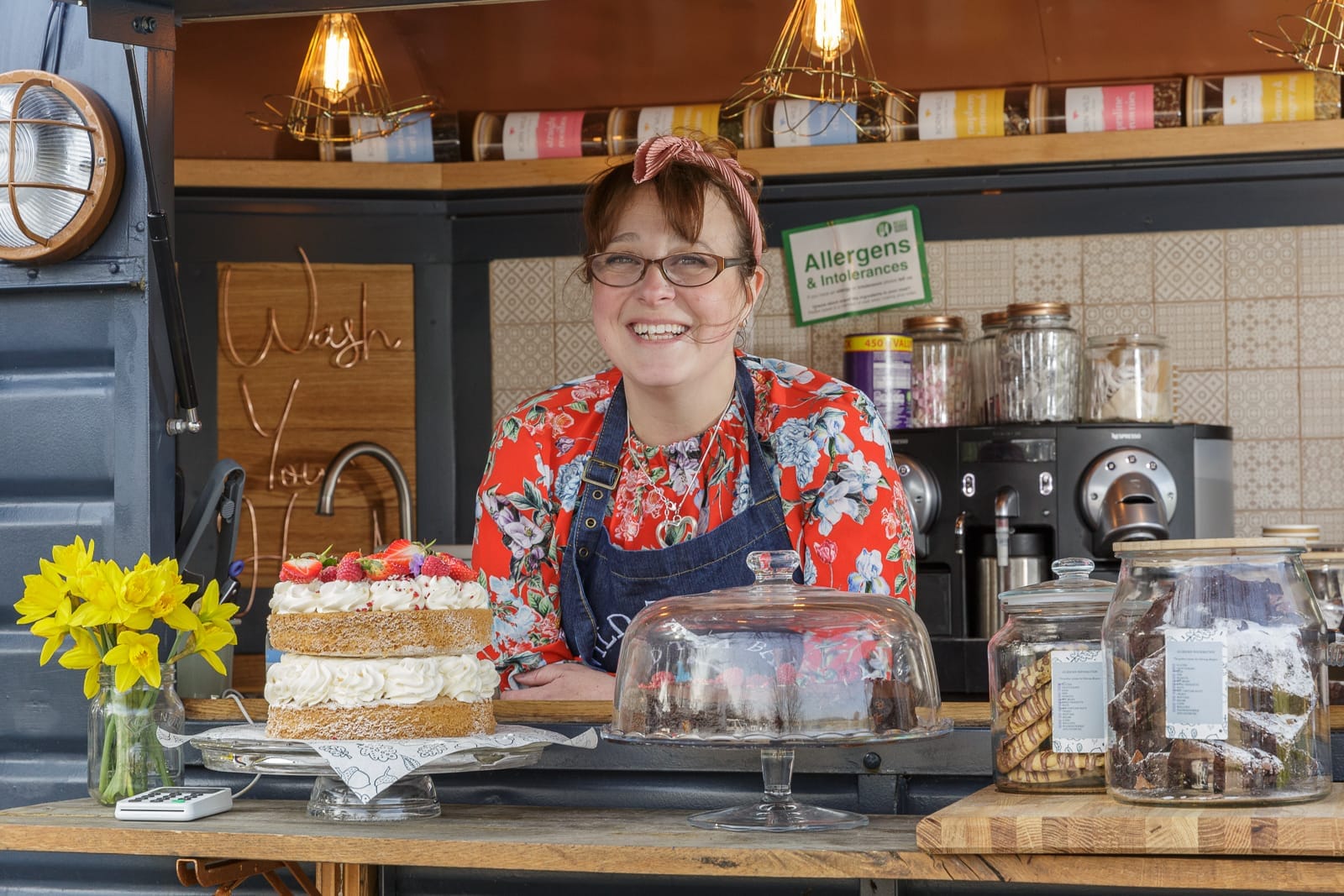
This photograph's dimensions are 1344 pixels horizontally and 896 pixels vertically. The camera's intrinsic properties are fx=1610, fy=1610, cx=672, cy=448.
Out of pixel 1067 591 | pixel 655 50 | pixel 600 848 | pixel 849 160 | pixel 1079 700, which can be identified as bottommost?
pixel 600 848

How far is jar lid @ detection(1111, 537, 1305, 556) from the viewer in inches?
56.9

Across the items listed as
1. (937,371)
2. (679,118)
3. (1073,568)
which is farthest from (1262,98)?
(1073,568)

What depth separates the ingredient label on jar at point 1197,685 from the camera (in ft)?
4.60

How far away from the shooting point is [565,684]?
221cm

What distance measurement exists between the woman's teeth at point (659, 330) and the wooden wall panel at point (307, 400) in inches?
82.5

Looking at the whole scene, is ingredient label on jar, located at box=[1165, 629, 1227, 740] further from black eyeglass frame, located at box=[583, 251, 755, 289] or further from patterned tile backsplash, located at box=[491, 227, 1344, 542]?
patterned tile backsplash, located at box=[491, 227, 1344, 542]

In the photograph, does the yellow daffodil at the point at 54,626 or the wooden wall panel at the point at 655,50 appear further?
the wooden wall panel at the point at 655,50

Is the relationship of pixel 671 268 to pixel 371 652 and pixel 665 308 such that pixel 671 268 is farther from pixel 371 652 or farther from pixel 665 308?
pixel 371 652

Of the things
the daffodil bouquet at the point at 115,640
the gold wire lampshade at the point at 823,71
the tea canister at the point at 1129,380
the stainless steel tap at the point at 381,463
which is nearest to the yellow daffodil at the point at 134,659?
the daffodil bouquet at the point at 115,640

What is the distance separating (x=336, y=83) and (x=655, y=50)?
2.90ft

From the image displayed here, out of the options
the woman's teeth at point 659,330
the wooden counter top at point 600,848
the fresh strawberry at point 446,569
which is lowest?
the wooden counter top at point 600,848

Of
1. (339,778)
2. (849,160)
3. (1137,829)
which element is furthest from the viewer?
(849,160)

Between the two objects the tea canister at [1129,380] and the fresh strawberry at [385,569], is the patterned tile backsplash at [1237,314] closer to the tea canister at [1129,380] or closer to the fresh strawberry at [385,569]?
the tea canister at [1129,380]

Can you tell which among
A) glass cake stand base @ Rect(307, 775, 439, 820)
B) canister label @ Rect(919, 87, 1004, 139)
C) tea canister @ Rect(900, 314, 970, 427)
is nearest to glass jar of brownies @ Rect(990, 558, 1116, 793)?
glass cake stand base @ Rect(307, 775, 439, 820)
